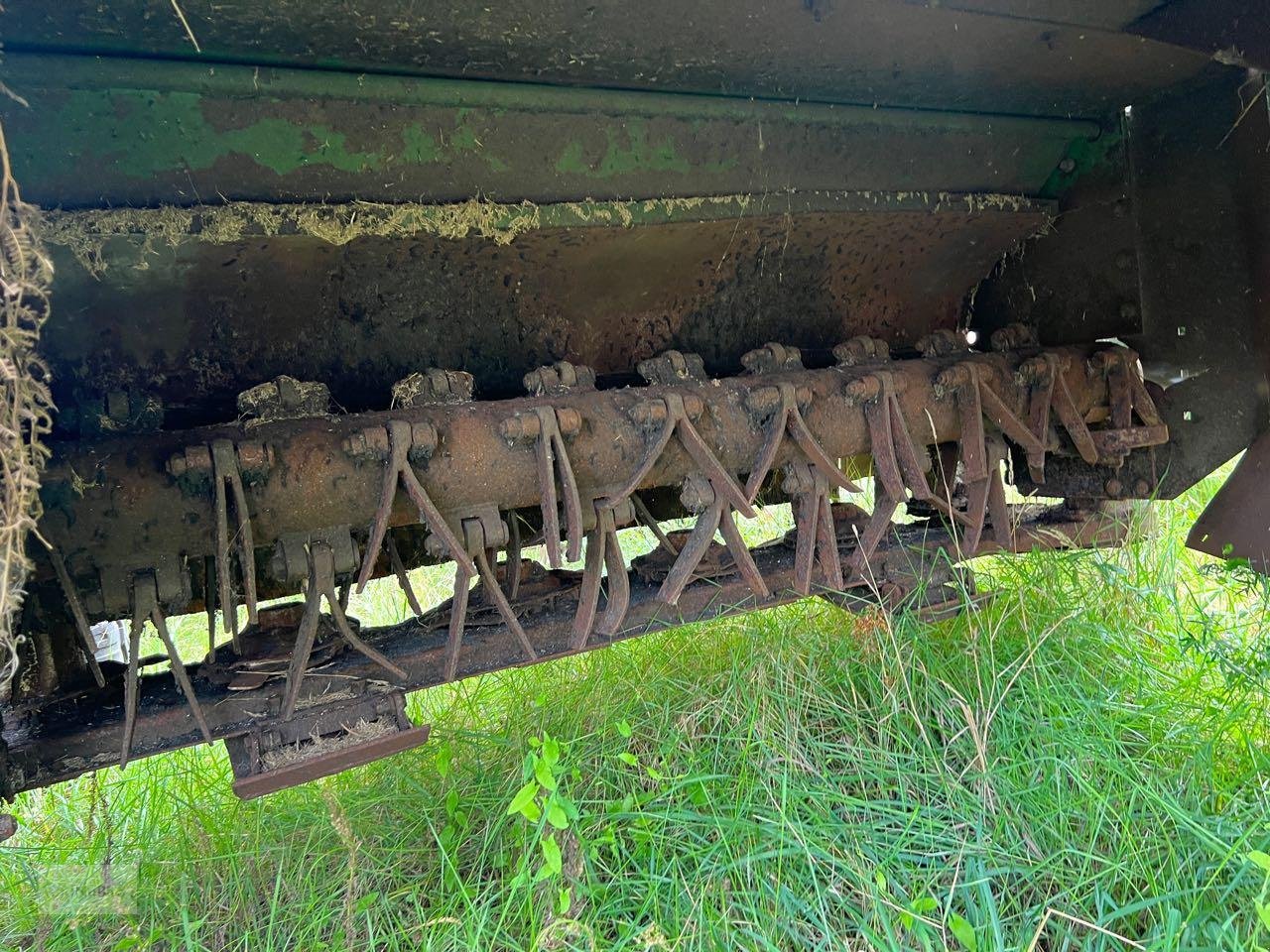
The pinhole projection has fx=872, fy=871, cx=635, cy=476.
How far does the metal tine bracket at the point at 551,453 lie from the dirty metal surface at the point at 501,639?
29 cm

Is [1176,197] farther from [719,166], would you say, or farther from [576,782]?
[576,782]

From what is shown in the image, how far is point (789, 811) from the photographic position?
1708 millimetres

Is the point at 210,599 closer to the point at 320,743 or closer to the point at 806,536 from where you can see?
the point at 320,743

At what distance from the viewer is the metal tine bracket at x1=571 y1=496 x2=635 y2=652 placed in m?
1.78

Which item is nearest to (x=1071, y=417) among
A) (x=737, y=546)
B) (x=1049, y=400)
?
(x=1049, y=400)

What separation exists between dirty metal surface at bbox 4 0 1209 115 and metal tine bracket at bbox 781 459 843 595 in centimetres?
82

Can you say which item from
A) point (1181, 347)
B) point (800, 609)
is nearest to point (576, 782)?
point (800, 609)

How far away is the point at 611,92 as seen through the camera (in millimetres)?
1696

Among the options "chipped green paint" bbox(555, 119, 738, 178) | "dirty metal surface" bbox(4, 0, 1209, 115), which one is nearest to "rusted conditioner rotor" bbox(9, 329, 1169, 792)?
"chipped green paint" bbox(555, 119, 738, 178)

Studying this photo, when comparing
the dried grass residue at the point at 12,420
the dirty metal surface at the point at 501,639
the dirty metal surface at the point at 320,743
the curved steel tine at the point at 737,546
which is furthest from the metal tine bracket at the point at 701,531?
the dried grass residue at the point at 12,420

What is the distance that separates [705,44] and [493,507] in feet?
3.09

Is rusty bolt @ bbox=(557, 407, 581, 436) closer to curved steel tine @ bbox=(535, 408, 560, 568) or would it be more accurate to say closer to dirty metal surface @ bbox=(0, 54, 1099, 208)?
curved steel tine @ bbox=(535, 408, 560, 568)

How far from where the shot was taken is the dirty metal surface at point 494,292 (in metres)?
1.52

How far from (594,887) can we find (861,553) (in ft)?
3.21
